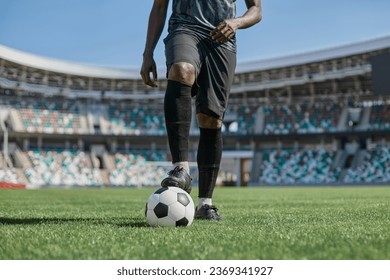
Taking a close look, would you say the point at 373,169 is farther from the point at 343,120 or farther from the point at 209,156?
the point at 209,156

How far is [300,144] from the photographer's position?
139 ft

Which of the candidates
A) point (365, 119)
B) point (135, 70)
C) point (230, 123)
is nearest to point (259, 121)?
point (230, 123)

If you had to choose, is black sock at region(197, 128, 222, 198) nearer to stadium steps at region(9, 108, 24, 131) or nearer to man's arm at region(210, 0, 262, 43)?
man's arm at region(210, 0, 262, 43)

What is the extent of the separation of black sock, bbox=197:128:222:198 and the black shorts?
225mm

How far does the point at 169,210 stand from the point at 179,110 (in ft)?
2.73

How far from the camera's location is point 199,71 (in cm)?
386

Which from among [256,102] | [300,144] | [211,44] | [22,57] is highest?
[211,44]

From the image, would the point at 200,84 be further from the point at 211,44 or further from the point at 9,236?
the point at 9,236

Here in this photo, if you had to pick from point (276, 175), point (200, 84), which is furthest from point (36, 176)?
point (200, 84)

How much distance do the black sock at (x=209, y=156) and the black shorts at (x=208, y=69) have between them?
23 cm

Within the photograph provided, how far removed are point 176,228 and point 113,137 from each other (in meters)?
38.8

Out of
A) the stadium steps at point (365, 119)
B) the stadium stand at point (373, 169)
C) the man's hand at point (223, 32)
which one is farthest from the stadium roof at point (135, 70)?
the man's hand at point (223, 32)
